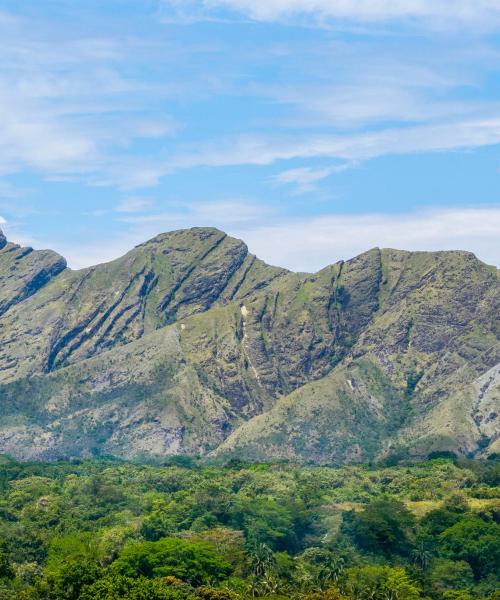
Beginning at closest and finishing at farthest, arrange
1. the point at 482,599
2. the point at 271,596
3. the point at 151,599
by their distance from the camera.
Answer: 1. the point at 151,599
2. the point at 271,596
3. the point at 482,599

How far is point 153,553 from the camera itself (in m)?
198

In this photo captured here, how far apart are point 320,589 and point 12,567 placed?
157ft

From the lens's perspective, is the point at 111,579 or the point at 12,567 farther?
the point at 12,567

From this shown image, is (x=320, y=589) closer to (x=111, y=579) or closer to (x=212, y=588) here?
(x=212, y=588)

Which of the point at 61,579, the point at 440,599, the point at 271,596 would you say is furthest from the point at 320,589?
the point at 61,579

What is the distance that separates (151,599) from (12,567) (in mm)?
40462

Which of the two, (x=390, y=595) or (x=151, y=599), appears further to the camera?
(x=390, y=595)

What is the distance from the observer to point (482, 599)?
191500 millimetres

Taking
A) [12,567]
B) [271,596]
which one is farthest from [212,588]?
[12,567]

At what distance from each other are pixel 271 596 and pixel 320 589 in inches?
413

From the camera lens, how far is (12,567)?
630ft

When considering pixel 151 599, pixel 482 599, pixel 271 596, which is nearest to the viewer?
pixel 151 599

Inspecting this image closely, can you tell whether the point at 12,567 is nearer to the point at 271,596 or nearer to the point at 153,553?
the point at 153,553

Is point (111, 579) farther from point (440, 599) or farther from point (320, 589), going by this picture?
point (440, 599)
